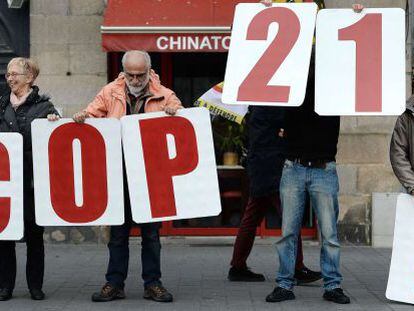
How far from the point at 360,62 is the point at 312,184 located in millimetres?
977

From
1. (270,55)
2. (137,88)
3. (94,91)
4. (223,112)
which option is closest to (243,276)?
(137,88)

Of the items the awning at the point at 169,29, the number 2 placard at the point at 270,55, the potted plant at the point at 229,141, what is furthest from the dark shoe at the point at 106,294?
the potted plant at the point at 229,141

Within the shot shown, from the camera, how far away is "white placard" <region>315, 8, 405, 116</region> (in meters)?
6.74

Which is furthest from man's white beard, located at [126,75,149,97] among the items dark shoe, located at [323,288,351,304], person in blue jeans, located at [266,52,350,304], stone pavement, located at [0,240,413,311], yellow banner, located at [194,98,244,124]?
yellow banner, located at [194,98,244,124]

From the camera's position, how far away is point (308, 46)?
22.5 feet

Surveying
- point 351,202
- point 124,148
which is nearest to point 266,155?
point 124,148

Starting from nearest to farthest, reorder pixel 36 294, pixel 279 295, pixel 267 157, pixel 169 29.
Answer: pixel 279 295 < pixel 36 294 < pixel 267 157 < pixel 169 29

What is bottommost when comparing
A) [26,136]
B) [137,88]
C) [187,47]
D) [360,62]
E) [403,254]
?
[403,254]

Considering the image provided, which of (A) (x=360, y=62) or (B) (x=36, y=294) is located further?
(B) (x=36, y=294)

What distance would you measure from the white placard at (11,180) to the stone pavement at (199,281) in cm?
67

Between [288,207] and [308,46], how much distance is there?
122 cm

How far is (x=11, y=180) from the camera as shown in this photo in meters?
7.09

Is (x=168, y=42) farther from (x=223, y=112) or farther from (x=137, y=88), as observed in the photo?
(x=137, y=88)

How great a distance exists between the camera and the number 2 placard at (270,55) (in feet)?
22.2
